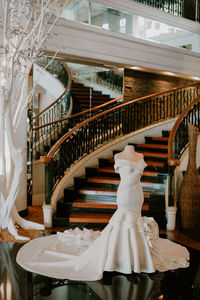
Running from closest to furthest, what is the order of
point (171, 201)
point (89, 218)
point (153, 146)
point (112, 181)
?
point (89, 218)
point (171, 201)
point (112, 181)
point (153, 146)

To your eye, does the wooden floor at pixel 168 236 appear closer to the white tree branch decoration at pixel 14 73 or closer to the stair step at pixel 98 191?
the white tree branch decoration at pixel 14 73

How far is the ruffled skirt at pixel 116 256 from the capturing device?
3.81 meters

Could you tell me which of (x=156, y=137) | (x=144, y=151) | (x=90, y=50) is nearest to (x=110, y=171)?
(x=144, y=151)

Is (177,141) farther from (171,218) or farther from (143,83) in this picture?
(143,83)

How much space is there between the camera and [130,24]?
8.64m

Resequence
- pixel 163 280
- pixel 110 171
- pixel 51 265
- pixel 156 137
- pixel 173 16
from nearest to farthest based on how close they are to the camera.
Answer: pixel 163 280 → pixel 51 265 → pixel 110 171 → pixel 156 137 → pixel 173 16

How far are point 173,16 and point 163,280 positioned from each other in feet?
27.2

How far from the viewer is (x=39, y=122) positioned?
8.62m

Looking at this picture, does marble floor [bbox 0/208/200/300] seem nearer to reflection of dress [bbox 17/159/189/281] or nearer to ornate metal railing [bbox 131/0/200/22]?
reflection of dress [bbox 17/159/189/281]

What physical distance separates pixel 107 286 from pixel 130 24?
689 cm

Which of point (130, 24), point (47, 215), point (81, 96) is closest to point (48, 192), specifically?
point (47, 215)

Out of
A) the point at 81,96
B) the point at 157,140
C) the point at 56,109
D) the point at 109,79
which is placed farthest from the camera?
the point at 109,79

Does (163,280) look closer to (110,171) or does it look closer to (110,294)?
(110,294)

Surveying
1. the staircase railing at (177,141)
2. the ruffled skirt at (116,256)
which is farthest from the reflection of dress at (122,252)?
the staircase railing at (177,141)
